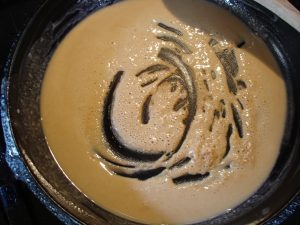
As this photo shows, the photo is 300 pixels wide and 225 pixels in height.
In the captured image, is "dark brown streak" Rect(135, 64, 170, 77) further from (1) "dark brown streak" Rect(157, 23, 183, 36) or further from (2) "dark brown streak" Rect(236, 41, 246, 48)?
(2) "dark brown streak" Rect(236, 41, 246, 48)

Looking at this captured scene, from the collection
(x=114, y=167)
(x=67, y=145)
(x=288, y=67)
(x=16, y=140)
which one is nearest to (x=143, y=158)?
(x=114, y=167)

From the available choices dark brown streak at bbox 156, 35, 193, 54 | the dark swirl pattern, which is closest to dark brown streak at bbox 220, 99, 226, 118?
the dark swirl pattern

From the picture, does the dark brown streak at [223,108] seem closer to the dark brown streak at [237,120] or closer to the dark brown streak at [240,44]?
the dark brown streak at [237,120]

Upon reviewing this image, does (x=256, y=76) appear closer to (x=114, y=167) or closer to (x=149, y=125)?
(x=149, y=125)

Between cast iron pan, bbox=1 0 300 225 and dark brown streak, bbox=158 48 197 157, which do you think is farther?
dark brown streak, bbox=158 48 197 157

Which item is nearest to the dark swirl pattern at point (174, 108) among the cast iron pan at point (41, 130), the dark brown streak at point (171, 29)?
the dark brown streak at point (171, 29)
